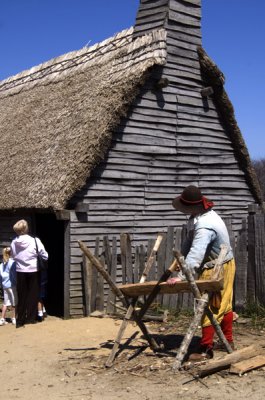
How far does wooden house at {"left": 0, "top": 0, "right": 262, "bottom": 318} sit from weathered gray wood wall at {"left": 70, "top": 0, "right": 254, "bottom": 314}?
0.02 meters

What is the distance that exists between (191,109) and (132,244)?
10.1 feet

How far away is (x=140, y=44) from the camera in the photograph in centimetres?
1052

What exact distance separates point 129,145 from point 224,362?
5.66 meters

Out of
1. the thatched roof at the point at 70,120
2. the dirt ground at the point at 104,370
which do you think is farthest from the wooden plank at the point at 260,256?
the thatched roof at the point at 70,120

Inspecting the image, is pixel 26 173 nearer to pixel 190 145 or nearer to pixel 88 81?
pixel 88 81

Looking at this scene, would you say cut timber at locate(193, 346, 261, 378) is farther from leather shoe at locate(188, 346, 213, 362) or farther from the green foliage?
the green foliage

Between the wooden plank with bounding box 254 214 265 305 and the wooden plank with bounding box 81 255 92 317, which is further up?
the wooden plank with bounding box 254 214 265 305

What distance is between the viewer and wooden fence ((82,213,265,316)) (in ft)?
24.6

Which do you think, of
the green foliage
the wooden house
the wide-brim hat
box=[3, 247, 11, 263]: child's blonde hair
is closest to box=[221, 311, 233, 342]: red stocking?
the wide-brim hat

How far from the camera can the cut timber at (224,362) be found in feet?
15.7

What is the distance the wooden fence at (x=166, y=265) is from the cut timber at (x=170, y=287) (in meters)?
2.20

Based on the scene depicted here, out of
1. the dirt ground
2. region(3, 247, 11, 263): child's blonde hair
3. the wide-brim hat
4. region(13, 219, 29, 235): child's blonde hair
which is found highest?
the wide-brim hat

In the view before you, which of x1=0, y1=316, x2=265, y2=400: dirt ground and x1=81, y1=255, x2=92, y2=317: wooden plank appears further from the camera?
x1=81, y1=255, x2=92, y2=317: wooden plank

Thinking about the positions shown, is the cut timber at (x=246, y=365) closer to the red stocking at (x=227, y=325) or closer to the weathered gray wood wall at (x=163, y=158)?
the red stocking at (x=227, y=325)
